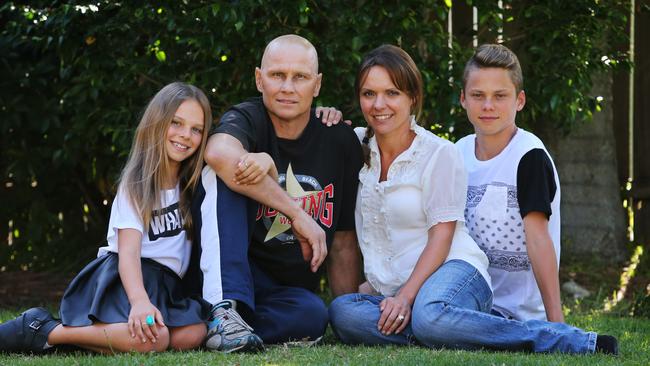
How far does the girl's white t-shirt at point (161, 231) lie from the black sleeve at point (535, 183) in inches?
53.4

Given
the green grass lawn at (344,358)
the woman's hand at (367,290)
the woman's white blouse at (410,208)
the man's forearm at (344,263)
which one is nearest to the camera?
the green grass lawn at (344,358)

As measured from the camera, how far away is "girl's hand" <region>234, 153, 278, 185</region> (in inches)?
140

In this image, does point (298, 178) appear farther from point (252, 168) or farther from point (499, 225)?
point (499, 225)

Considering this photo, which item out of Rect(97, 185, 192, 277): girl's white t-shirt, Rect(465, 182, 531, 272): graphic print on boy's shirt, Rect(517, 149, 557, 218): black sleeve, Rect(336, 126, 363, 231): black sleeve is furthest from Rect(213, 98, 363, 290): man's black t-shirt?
Rect(517, 149, 557, 218): black sleeve

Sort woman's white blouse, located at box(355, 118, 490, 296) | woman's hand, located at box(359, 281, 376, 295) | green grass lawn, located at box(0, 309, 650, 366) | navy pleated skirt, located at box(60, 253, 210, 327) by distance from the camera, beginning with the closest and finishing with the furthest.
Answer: green grass lawn, located at box(0, 309, 650, 366) < navy pleated skirt, located at box(60, 253, 210, 327) < woman's white blouse, located at box(355, 118, 490, 296) < woman's hand, located at box(359, 281, 376, 295)

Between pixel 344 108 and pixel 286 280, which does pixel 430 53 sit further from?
pixel 286 280

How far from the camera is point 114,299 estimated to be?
3.50 meters

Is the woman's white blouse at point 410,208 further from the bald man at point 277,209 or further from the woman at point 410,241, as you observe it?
the bald man at point 277,209

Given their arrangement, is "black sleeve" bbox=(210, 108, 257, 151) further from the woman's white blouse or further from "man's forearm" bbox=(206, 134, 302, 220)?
the woman's white blouse

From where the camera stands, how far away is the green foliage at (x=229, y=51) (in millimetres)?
4758

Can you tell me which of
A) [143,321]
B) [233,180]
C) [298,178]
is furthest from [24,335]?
[298,178]

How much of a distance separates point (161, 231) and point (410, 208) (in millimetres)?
1005

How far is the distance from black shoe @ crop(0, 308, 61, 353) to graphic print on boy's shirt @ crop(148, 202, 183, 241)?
529mm

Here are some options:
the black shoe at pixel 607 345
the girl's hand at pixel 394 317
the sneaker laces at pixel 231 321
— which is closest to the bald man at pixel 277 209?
the sneaker laces at pixel 231 321
